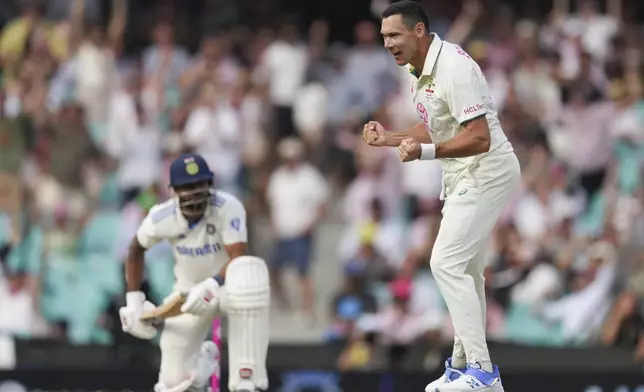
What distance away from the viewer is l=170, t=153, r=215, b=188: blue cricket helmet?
33.1 feet

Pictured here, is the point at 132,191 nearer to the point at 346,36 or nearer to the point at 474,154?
the point at 346,36

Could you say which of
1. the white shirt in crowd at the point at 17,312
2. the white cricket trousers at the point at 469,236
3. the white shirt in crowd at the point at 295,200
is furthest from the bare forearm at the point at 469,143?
the white shirt in crowd at the point at 17,312

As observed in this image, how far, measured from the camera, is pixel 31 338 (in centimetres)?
1409

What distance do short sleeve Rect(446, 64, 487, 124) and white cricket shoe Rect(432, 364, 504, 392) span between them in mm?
1407

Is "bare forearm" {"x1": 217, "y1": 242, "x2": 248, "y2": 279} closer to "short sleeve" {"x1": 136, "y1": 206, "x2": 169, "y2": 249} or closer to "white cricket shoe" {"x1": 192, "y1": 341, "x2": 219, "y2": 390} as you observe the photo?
"short sleeve" {"x1": 136, "y1": 206, "x2": 169, "y2": 249}

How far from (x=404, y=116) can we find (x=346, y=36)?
290 centimetres

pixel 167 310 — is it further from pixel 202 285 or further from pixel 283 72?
pixel 283 72

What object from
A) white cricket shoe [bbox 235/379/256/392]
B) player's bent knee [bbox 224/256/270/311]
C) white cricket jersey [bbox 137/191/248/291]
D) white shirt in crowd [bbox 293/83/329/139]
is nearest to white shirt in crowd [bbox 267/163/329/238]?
white shirt in crowd [bbox 293/83/329/139]

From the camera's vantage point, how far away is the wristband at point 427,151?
835 cm

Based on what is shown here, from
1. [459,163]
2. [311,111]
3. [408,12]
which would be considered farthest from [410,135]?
[311,111]

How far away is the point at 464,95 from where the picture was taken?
8508 mm

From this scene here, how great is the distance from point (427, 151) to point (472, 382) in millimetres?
1346

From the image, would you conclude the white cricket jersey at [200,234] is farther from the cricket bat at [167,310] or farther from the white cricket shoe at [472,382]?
the white cricket shoe at [472,382]

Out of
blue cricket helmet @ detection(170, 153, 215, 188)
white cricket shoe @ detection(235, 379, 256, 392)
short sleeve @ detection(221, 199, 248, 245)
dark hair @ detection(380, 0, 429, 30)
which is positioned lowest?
white cricket shoe @ detection(235, 379, 256, 392)
